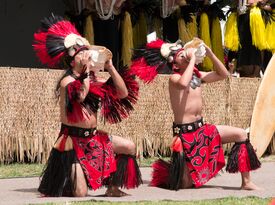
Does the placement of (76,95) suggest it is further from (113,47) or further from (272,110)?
(113,47)

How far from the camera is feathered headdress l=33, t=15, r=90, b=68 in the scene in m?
5.87

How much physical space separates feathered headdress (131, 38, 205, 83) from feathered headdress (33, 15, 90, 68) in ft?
2.38

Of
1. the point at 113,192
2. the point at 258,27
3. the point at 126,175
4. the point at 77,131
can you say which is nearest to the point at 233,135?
the point at 126,175

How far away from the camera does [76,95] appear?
18.3 ft

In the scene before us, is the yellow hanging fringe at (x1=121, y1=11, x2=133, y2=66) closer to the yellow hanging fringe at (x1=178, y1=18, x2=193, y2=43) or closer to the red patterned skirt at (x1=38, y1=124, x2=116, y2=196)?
the yellow hanging fringe at (x1=178, y1=18, x2=193, y2=43)

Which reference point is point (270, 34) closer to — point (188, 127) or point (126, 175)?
point (188, 127)

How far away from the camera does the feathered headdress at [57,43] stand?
587 cm

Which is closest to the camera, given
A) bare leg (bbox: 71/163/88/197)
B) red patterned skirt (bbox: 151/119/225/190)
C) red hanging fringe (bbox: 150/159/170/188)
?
bare leg (bbox: 71/163/88/197)

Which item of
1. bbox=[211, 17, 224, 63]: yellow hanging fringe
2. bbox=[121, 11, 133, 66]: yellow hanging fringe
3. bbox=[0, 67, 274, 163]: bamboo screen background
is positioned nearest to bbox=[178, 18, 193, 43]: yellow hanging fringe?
bbox=[211, 17, 224, 63]: yellow hanging fringe

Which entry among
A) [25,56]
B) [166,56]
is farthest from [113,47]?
[166,56]

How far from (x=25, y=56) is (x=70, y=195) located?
559 centimetres

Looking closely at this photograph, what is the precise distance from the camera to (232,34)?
10344mm

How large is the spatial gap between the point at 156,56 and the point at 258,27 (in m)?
3.77

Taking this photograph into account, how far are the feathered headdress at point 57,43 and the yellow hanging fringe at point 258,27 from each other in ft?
15.2
